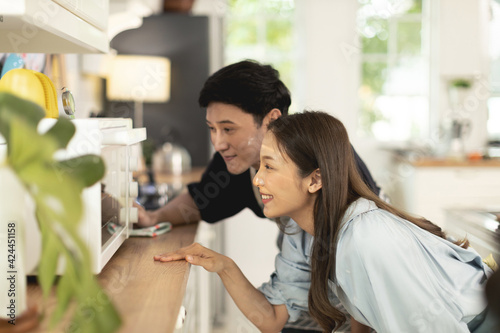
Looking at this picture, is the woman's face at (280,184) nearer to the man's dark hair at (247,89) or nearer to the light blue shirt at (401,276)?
the light blue shirt at (401,276)

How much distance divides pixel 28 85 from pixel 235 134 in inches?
26.8

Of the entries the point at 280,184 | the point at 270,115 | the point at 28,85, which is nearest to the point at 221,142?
the point at 270,115

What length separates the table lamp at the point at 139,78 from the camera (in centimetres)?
343

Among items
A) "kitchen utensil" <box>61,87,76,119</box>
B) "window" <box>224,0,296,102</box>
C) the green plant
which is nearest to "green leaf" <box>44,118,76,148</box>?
the green plant

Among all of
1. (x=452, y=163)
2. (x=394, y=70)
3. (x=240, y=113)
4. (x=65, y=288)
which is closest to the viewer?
(x=65, y=288)

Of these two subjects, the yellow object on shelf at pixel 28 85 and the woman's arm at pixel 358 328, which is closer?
the yellow object on shelf at pixel 28 85

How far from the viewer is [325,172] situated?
4.19 feet

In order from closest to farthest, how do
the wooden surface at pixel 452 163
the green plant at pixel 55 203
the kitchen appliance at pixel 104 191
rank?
the green plant at pixel 55 203 → the kitchen appliance at pixel 104 191 → the wooden surface at pixel 452 163

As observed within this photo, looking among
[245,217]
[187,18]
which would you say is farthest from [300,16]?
[245,217]

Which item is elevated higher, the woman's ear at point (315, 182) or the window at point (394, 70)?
the window at point (394, 70)

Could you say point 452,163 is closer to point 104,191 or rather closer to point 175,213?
point 175,213

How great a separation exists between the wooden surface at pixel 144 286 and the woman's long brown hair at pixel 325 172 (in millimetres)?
323

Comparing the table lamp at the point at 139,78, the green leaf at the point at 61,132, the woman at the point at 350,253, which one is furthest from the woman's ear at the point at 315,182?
the table lamp at the point at 139,78

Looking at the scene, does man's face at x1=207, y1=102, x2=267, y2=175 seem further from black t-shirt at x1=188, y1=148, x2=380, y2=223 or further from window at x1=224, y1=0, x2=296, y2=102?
window at x1=224, y1=0, x2=296, y2=102
